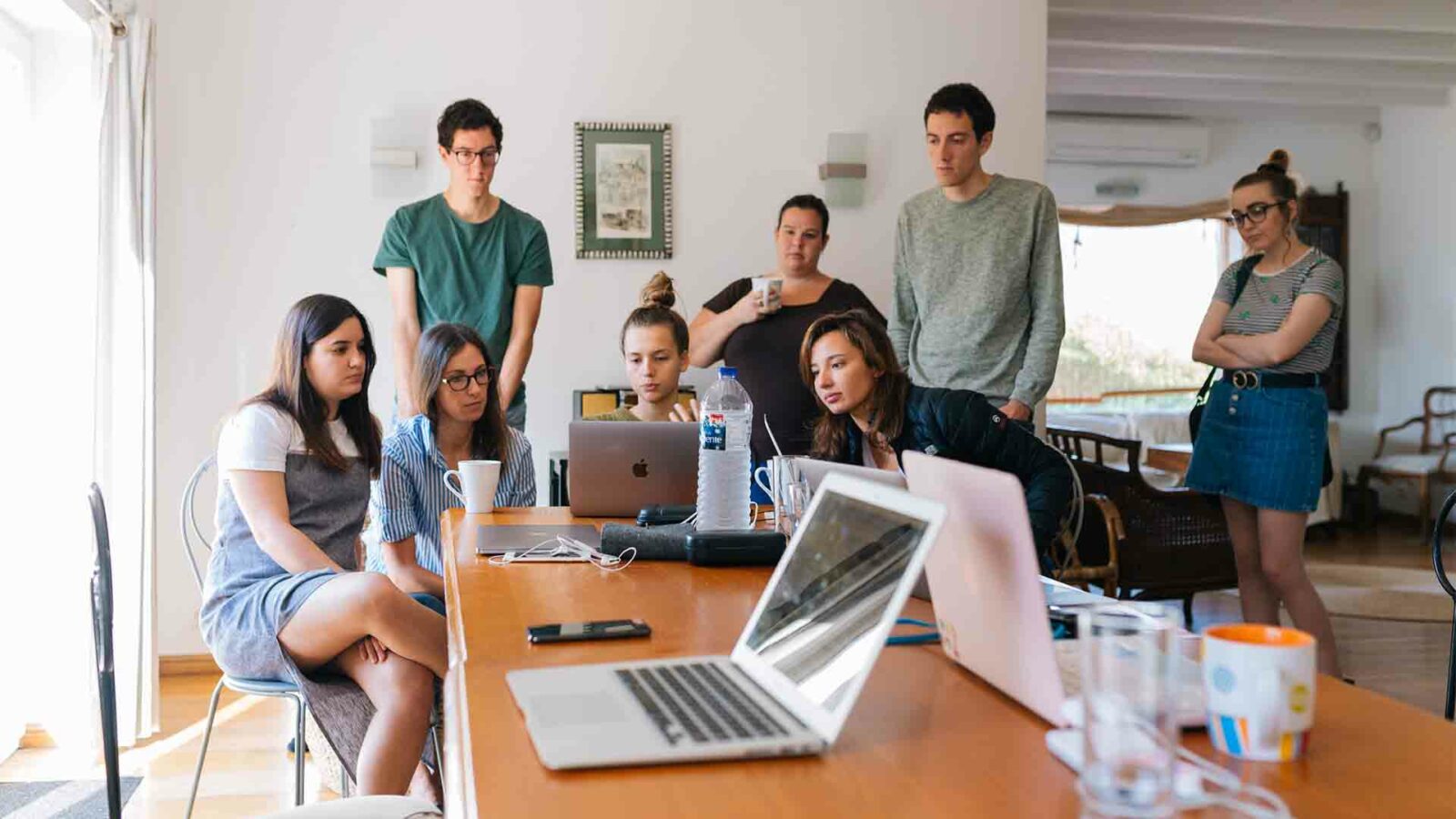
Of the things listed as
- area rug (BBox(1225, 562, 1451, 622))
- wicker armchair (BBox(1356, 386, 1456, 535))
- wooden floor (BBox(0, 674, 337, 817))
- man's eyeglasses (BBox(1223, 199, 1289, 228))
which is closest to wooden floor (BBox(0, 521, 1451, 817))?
wooden floor (BBox(0, 674, 337, 817))

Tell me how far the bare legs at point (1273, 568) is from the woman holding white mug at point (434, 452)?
1973mm

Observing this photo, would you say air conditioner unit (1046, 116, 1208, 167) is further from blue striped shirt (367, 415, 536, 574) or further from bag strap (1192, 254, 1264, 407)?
blue striped shirt (367, 415, 536, 574)

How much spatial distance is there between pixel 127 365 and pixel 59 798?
3.80 ft

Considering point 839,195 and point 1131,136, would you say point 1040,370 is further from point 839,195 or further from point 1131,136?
point 1131,136

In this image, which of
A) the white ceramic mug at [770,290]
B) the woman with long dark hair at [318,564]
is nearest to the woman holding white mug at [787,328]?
the white ceramic mug at [770,290]

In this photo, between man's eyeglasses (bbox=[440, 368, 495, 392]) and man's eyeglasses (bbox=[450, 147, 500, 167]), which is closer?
man's eyeglasses (bbox=[440, 368, 495, 392])

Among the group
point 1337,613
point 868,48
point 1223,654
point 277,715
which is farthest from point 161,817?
point 1337,613

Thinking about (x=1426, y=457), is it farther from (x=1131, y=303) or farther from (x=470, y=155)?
(x=470, y=155)

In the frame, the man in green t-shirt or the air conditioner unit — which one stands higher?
the air conditioner unit

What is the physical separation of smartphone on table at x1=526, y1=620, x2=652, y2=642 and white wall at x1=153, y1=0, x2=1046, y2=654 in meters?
3.07

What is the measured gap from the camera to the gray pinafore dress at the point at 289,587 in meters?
2.20

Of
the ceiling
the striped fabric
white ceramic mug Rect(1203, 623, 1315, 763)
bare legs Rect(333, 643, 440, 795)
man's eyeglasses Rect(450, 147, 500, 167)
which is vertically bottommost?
bare legs Rect(333, 643, 440, 795)

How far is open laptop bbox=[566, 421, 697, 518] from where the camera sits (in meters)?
2.30

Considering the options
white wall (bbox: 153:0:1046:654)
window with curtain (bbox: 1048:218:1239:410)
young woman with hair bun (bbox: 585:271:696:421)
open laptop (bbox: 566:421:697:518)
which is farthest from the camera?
window with curtain (bbox: 1048:218:1239:410)
